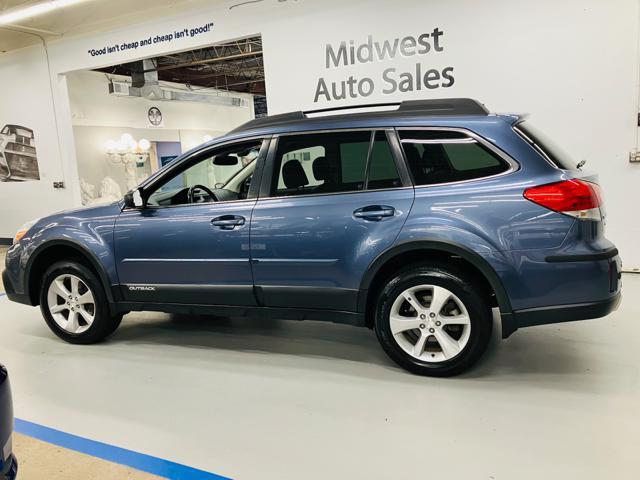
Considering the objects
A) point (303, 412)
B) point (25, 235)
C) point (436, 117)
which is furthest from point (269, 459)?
point (25, 235)

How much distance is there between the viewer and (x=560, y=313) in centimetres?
257

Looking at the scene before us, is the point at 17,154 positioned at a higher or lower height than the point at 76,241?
higher

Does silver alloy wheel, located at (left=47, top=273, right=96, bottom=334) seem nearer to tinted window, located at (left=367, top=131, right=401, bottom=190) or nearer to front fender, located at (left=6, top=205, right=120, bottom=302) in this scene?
front fender, located at (left=6, top=205, right=120, bottom=302)

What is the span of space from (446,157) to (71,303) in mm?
2891

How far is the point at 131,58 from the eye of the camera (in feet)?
25.3

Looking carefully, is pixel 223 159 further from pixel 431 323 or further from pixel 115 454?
pixel 115 454

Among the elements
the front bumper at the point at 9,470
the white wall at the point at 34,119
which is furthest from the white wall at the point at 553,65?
the white wall at the point at 34,119

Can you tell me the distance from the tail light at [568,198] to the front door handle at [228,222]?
1695 millimetres

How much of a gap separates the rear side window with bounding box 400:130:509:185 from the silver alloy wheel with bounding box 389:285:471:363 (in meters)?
0.64

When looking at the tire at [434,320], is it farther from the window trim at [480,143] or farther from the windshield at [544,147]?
the windshield at [544,147]

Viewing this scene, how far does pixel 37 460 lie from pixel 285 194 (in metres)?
1.90

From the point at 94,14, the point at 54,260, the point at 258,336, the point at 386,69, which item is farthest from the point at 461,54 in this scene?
the point at 94,14

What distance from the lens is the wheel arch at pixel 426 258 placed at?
264 cm

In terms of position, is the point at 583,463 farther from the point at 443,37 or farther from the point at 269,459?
the point at 443,37
